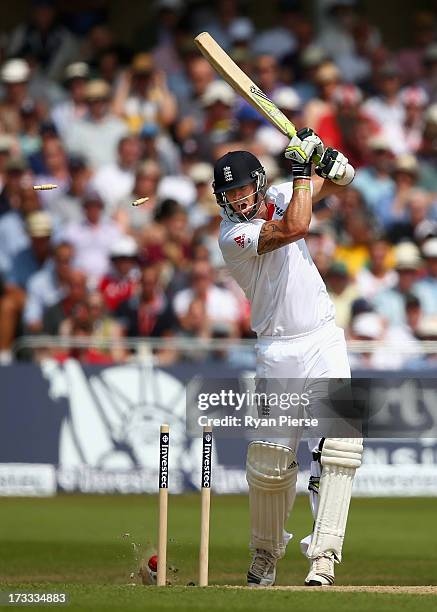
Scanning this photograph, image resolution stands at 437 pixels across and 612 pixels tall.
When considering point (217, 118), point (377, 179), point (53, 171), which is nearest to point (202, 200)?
point (217, 118)

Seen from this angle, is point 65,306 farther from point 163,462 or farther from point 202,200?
point 163,462

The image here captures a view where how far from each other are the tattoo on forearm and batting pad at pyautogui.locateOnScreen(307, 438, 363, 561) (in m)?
1.09

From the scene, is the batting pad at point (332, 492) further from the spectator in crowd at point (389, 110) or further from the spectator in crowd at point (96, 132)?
the spectator in crowd at point (389, 110)

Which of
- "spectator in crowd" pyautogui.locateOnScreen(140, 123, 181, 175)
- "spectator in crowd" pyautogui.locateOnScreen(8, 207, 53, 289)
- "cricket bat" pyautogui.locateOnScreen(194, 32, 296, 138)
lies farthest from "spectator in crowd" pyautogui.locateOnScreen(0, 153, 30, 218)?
"cricket bat" pyautogui.locateOnScreen(194, 32, 296, 138)

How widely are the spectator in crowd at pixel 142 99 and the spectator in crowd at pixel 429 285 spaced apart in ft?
11.7

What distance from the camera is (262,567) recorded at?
7.95 meters

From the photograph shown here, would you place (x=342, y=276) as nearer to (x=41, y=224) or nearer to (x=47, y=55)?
(x=41, y=224)

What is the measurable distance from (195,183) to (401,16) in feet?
19.3

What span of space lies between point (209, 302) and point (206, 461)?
23.7ft

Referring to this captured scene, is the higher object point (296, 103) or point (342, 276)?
point (296, 103)

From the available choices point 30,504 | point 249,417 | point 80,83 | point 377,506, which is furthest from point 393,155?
point 249,417

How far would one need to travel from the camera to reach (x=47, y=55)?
17.4 meters

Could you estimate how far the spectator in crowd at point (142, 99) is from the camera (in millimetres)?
16656

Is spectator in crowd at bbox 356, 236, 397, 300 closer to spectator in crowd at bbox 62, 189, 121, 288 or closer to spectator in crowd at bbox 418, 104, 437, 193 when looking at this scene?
spectator in crowd at bbox 418, 104, 437, 193
